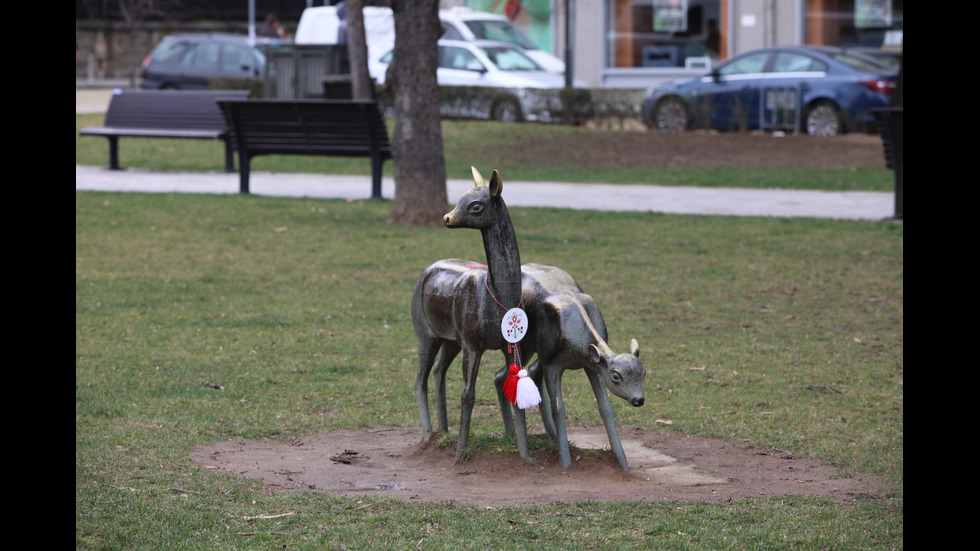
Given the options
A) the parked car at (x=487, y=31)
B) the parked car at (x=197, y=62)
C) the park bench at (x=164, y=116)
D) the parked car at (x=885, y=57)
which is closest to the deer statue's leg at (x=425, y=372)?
the park bench at (x=164, y=116)

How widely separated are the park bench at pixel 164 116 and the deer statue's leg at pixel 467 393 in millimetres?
12963

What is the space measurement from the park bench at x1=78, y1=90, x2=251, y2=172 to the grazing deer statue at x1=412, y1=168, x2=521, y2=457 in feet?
41.9

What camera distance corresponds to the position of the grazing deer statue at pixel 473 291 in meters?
4.59

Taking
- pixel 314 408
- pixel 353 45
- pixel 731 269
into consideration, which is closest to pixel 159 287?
pixel 314 408

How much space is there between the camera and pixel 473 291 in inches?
185

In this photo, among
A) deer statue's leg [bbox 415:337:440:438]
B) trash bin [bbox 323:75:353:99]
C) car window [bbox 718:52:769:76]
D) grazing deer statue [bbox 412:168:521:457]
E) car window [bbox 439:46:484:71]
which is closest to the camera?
grazing deer statue [bbox 412:168:521:457]

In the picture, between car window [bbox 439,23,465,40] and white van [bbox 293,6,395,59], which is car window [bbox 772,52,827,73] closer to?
car window [bbox 439,23,465,40]

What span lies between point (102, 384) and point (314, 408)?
1.17 m

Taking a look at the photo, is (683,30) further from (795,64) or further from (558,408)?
(558,408)

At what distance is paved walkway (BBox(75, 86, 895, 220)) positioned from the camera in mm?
13578

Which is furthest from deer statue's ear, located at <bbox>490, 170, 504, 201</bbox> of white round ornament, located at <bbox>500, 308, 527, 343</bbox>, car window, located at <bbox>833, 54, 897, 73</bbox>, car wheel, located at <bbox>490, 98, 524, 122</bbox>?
car wheel, located at <bbox>490, 98, 524, 122</bbox>

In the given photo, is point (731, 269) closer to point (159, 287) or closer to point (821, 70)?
point (159, 287)

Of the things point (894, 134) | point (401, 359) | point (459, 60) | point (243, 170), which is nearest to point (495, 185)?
point (401, 359)
